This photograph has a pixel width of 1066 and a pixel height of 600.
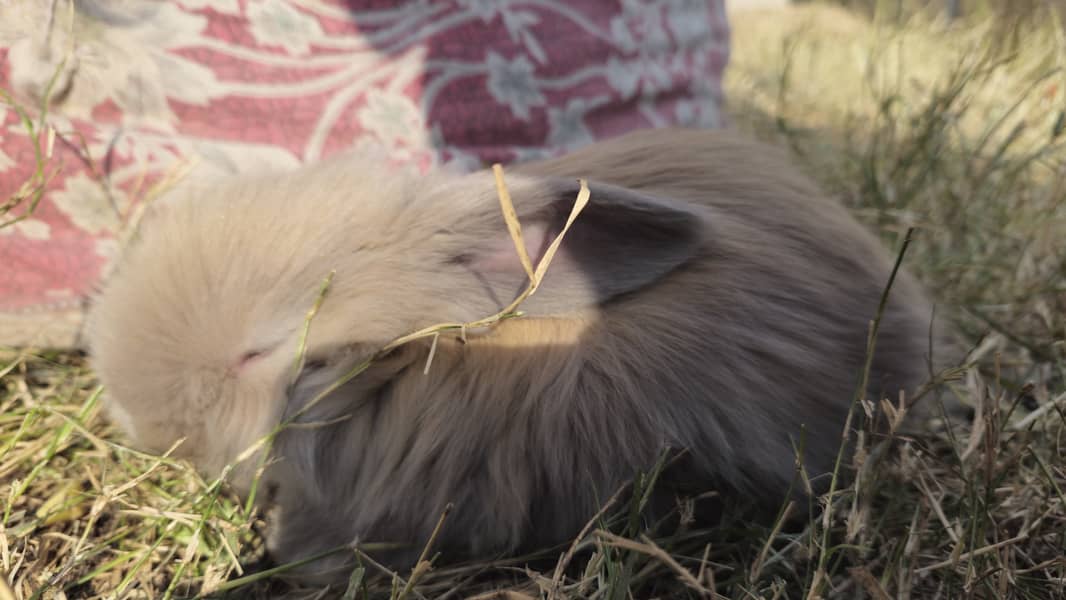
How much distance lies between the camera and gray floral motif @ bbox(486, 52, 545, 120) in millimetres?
2160

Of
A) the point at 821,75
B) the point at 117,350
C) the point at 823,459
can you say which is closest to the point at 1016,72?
the point at 821,75

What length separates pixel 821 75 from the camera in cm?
473

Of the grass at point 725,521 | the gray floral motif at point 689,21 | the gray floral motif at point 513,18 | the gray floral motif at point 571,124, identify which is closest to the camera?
the grass at point 725,521

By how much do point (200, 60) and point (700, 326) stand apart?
133cm

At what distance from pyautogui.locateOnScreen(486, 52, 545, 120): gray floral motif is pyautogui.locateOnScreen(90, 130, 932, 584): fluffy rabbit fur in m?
0.89

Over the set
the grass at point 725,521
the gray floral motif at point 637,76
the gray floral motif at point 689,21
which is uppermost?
the gray floral motif at point 689,21

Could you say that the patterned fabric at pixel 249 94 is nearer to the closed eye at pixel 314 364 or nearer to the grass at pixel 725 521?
the grass at pixel 725 521

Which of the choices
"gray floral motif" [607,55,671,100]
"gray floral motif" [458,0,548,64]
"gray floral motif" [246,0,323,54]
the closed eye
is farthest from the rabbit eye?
"gray floral motif" [607,55,671,100]

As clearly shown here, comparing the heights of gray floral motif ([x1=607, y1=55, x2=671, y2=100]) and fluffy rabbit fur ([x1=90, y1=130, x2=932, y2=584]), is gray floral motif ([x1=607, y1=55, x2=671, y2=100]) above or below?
above

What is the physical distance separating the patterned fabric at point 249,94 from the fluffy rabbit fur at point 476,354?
0.41m

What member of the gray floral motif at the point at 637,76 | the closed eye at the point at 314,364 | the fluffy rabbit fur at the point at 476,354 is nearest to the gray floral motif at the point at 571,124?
the gray floral motif at the point at 637,76

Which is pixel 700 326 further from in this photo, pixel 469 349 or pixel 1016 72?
pixel 1016 72

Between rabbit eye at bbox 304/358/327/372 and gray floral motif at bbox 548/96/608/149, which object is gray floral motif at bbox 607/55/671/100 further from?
rabbit eye at bbox 304/358/327/372

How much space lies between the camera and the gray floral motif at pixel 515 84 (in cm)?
216
